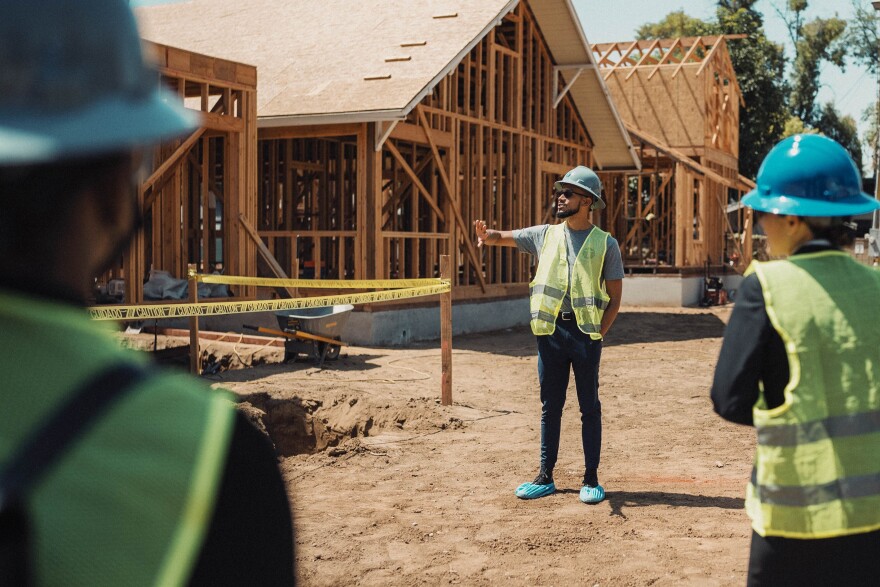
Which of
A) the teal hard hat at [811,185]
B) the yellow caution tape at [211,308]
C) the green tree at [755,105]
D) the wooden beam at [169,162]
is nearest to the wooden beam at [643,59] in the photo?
the green tree at [755,105]

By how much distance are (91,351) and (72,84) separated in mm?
232

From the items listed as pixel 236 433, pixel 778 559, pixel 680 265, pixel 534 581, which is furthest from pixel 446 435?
pixel 680 265

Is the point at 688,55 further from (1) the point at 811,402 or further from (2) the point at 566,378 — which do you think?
(1) the point at 811,402

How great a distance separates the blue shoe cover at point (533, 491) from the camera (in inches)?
274

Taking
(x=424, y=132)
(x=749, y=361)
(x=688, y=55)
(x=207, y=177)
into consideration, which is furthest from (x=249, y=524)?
(x=688, y=55)

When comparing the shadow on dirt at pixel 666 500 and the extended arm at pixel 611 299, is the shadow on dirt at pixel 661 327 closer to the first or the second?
the shadow on dirt at pixel 666 500

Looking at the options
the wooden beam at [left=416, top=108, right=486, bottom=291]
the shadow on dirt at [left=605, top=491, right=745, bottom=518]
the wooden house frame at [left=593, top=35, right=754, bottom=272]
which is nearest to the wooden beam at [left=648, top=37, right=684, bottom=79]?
the wooden house frame at [left=593, top=35, right=754, bottom=272]

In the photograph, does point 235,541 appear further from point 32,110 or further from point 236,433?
point 32,110

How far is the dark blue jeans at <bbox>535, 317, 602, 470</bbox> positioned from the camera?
6.71 meters

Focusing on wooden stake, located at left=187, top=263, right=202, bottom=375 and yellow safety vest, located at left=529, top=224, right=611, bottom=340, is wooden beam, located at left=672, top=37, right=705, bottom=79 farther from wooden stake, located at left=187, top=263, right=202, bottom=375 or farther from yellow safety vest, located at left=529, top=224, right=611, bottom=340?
yellow safety vest, located at left=529, top=224, right=611, bottom=340

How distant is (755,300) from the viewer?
9.59ft

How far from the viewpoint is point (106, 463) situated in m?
0.83

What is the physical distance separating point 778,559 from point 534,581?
2651 millimetres

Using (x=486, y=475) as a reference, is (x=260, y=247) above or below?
above
